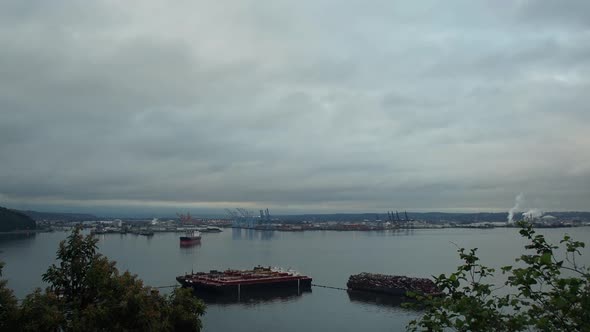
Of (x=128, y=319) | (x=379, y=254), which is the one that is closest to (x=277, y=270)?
(x=379, y=254)

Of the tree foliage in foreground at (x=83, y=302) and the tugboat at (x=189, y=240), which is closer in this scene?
the tree foliage in foreground at (x=83, y=302)

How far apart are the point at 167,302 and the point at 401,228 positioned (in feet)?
472

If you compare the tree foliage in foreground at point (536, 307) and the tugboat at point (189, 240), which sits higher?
the tree foliage in foreground at point (536, 307)

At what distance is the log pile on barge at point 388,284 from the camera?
31.8 m

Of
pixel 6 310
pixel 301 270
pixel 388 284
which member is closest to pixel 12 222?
pixel 301 270

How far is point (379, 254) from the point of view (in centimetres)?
6244

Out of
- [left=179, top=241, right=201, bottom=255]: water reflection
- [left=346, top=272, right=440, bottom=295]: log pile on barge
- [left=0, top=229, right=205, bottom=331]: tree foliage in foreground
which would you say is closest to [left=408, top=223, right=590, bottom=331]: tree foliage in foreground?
[left=0, top=229, right=205, bottom=331]: tree foliage in foreground

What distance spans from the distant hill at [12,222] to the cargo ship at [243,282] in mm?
87759

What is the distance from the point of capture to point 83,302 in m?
8.48

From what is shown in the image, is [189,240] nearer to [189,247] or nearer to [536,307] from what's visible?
[189,247]

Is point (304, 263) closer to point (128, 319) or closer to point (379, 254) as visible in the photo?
point (379, 254)

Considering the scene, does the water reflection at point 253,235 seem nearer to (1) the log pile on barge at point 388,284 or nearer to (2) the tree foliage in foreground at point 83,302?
(1) the log pile on barge at point 388,284

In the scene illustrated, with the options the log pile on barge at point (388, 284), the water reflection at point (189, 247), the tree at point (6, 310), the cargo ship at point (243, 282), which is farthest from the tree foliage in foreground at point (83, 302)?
the water reflection at point (189, 247)

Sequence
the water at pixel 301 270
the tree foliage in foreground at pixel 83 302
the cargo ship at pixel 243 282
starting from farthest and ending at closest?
the cargo ship at pixel 243 282 < the water at pixel 301 270 < the tree foliage in foreground at pixel 83 302
